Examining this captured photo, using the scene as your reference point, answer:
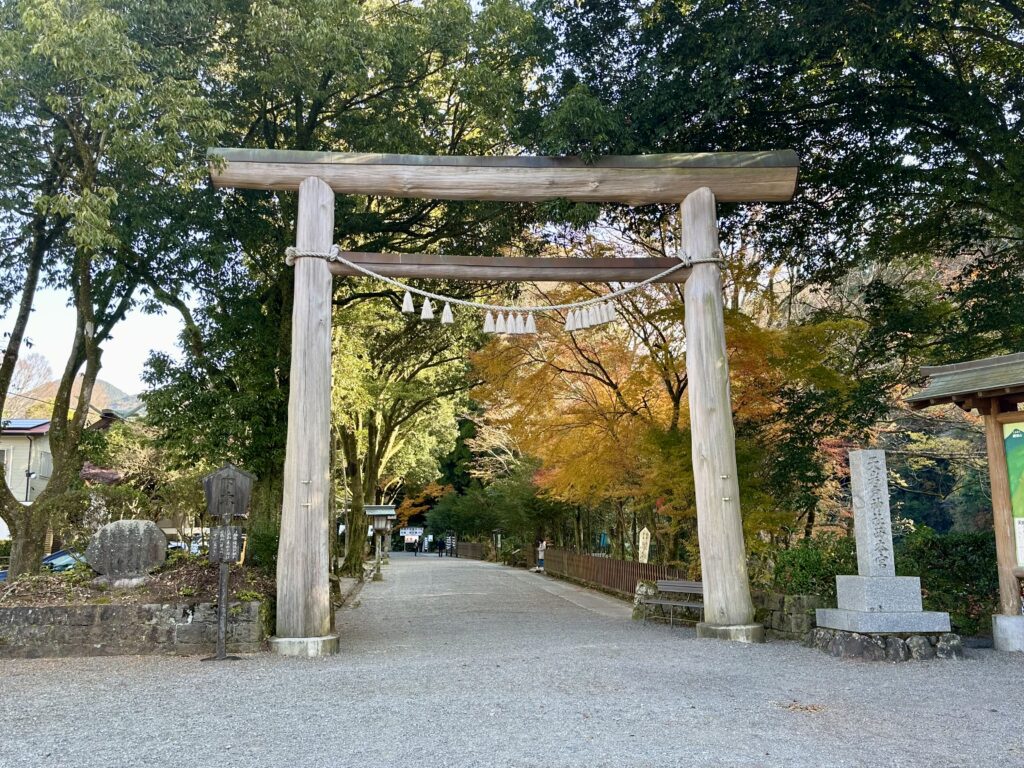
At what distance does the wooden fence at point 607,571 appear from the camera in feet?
49.5

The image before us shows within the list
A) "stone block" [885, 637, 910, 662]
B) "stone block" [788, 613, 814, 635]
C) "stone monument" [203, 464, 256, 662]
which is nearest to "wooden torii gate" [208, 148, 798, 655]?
"stone monument" [203, 464, 256, 662]

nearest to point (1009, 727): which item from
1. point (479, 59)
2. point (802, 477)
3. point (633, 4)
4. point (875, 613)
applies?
point (875, 613)

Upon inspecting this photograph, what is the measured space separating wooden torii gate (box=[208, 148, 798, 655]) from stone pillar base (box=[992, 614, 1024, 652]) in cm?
247

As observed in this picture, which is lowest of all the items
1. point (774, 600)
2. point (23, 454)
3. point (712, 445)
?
point (774, 600)

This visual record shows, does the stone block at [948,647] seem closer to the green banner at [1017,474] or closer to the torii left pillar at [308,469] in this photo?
the green banner at [1017,474]

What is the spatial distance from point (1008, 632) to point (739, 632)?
9.06 feet

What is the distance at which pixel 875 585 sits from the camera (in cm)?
746

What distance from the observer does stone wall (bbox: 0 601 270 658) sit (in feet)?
25.0

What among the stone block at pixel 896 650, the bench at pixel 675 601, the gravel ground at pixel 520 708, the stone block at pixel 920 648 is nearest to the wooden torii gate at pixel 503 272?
the gravel ground at pixel 520 708

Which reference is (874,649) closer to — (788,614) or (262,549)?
(788,614)

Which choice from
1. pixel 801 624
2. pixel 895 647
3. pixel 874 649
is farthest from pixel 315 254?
pixel 895 647

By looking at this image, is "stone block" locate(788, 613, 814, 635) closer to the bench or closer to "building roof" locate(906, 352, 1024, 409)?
the bench

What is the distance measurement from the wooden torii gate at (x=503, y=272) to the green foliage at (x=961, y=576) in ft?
8.02

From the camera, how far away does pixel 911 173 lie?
11.7 m
